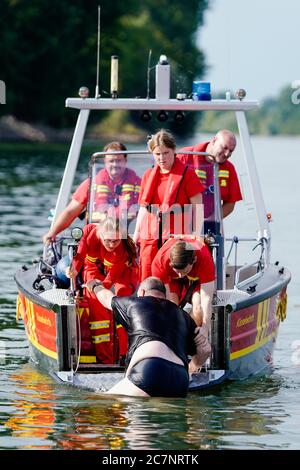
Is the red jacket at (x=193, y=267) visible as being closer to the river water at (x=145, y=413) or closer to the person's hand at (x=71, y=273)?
the person's hand at (x=71, y=273)

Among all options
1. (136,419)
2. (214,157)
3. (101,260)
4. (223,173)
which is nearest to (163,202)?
(101,260)

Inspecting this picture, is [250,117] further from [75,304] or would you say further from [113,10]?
[75,304]

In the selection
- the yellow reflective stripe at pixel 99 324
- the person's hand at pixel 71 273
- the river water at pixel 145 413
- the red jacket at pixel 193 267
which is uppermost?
the red jacket at pixel 193 267

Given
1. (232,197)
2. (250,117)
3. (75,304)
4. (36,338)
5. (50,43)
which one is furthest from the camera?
(250,117)

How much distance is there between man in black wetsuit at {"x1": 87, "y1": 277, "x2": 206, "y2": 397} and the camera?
10516 millimetres

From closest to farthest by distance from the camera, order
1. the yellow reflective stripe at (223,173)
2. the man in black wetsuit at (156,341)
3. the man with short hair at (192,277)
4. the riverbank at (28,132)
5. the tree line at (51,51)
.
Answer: the man in black wetsuit at (156,341)
the man with short hair at (192,277)
the yellow reflective stripe at (223,173)
the tree line at (51,51)
the riverbank at (28,132)

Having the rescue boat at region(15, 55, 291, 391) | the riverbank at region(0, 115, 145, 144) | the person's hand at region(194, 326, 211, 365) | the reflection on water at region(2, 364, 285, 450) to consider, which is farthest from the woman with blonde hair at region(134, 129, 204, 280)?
the riverbank at region(0, 115, 145, 144)

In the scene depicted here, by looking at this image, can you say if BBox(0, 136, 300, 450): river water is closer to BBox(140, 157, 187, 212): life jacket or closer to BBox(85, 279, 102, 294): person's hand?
BBox(85, 279, 102, 294): person's hand

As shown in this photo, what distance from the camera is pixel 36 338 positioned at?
12547 mm

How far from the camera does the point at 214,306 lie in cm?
1132

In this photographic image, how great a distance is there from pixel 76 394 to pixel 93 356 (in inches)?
→ 14.4

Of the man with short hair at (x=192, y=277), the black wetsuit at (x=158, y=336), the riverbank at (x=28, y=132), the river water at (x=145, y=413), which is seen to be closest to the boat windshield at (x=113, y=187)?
the river water at (x=145, y=413)

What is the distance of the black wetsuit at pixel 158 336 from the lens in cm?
1052

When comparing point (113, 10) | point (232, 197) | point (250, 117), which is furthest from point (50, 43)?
point (250, 117)
